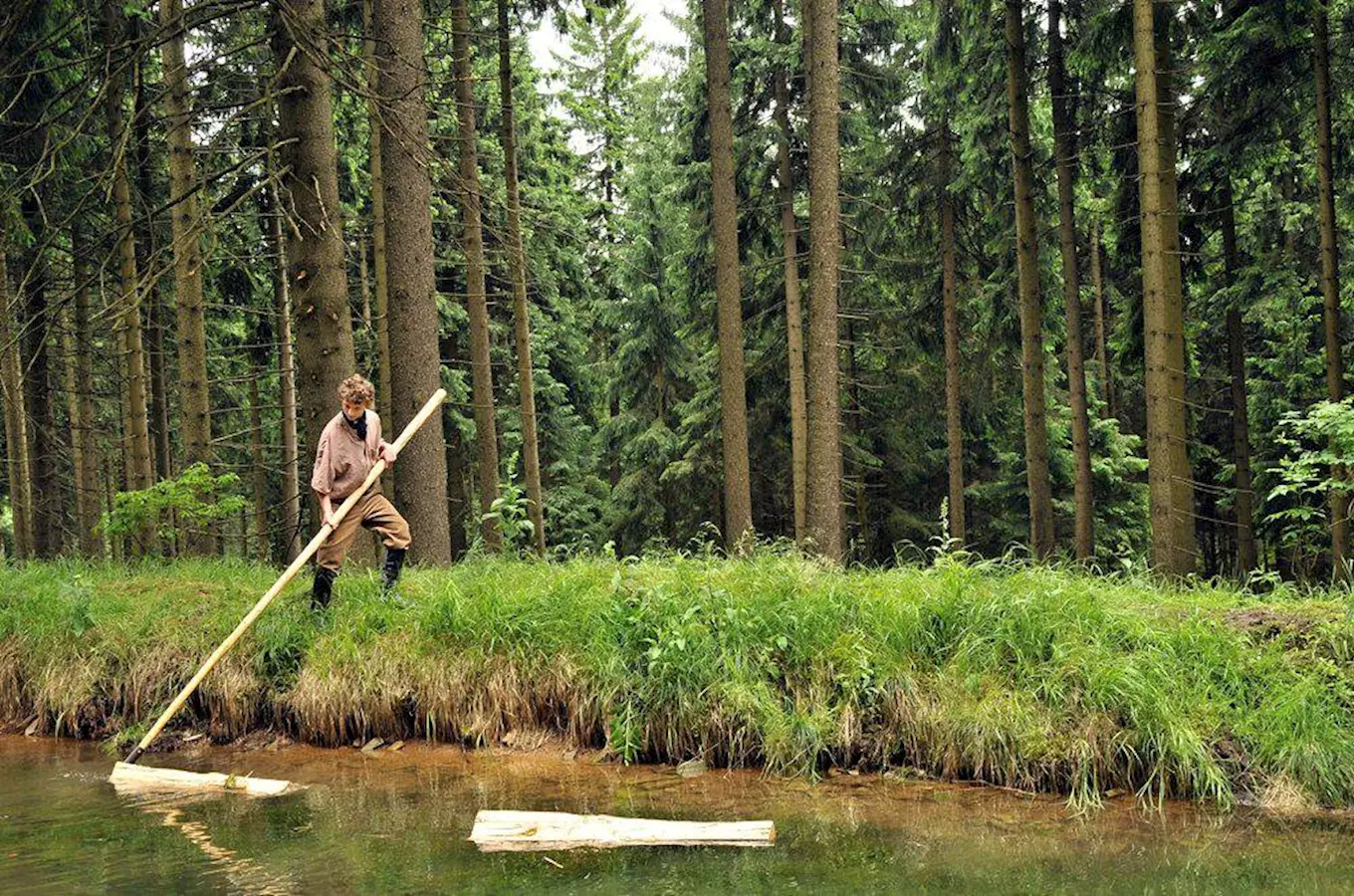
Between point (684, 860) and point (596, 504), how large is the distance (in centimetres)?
2050

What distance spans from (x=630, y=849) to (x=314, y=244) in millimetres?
6350

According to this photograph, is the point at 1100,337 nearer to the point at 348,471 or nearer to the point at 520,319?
the point at 520,319

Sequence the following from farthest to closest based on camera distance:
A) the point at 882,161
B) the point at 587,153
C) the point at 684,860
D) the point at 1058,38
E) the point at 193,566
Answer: the point at 587,153, the point at 882,161, the point at 1058,38, the point at 193,566, the point at 684,860

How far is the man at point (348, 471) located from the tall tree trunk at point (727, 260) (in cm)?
683

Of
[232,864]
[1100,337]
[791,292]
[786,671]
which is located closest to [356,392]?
[232,864]

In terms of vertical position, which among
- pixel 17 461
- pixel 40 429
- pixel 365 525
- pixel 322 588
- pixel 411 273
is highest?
pixel 411 273

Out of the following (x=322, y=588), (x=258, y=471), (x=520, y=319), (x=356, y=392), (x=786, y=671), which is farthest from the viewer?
(x=258, y=471)

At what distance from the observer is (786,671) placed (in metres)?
6.60

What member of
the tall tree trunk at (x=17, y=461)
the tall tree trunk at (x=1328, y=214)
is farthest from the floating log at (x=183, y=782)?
the tall tree trunk at (x=1328, y=214)

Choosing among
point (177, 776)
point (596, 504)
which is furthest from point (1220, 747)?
point (596, 504)

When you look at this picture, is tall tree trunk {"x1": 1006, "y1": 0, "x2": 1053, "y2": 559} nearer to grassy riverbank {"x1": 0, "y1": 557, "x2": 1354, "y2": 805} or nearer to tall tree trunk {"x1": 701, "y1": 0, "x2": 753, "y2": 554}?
tall tree trunk {"x1": 701, "y1": 0, "x2": 753, "y2": 554}

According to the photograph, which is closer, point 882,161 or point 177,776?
point 177,776

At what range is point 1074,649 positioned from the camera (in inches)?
242

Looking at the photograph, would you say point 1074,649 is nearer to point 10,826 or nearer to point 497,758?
point 497,758
